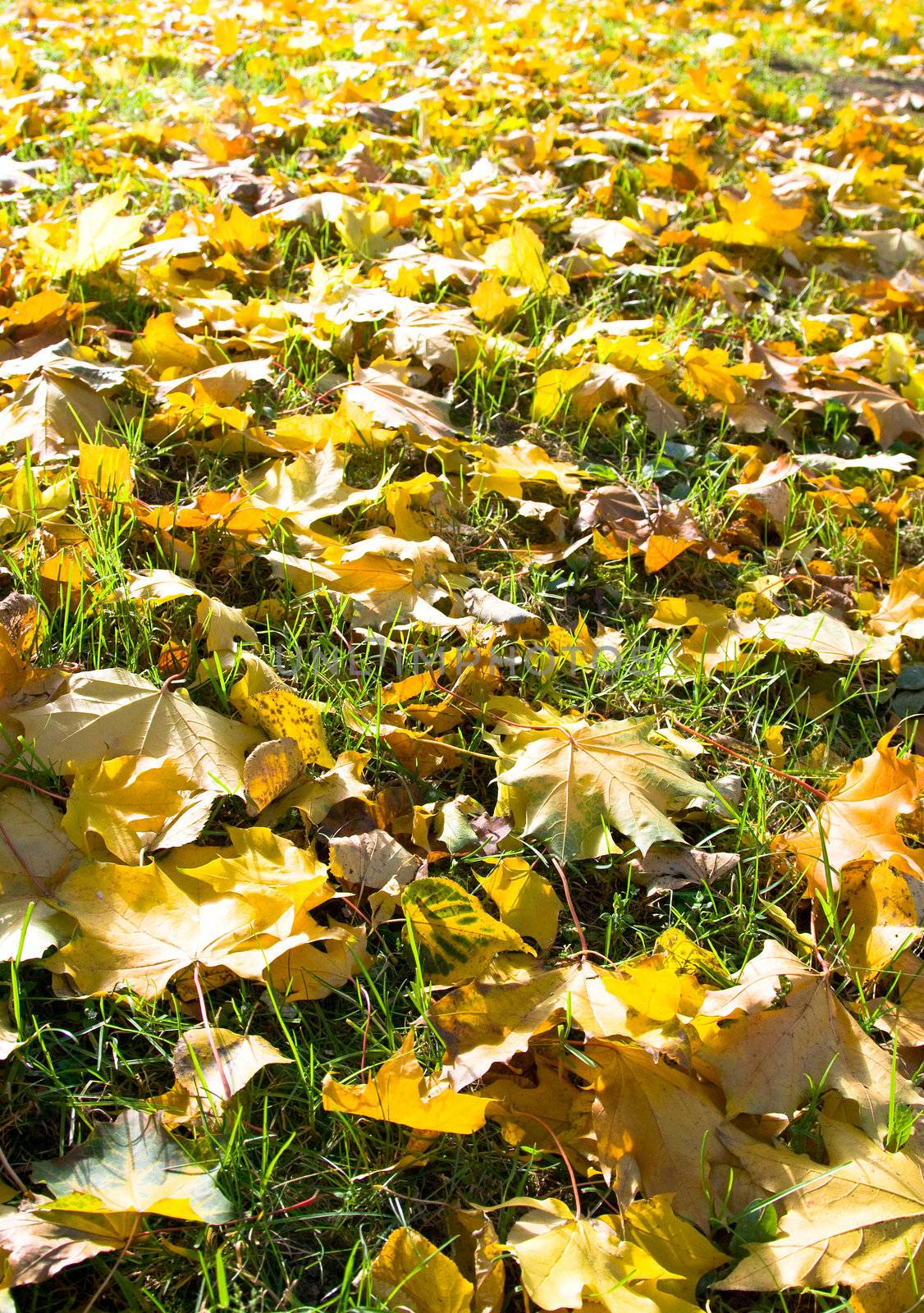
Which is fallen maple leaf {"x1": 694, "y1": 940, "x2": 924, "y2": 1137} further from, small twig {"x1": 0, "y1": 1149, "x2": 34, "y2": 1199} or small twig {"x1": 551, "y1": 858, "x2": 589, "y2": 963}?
small twig {"x1": 0, "y1": 1149, "x2": 34, "y2": 1199}

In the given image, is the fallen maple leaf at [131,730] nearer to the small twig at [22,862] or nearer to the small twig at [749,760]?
the small twig at [22,862]

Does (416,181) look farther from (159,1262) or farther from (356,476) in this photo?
(159,1262)

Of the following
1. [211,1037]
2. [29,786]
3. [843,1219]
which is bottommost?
[843,1219]

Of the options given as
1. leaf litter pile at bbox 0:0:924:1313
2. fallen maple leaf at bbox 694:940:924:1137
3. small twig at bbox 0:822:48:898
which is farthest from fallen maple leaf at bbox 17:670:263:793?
fallen maple leaf at bbox 694:940:924:1137

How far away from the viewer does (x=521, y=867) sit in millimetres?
1366

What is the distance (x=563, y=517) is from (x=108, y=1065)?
133cm

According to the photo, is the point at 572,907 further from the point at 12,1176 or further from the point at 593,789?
the point at 12,1176

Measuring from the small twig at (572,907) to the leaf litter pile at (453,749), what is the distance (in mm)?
13

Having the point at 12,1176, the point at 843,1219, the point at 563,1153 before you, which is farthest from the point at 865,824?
the point at 12,1176

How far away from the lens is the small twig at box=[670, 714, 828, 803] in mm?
1590

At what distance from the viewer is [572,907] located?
1.34 m

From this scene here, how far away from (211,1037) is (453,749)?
55cm

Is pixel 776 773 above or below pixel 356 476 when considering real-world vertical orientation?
below

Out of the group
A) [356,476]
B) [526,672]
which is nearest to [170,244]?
[356,476]
